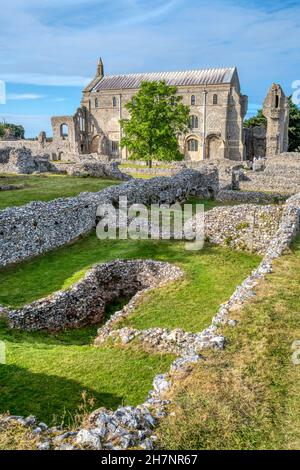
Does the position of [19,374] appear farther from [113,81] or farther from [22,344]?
[113,81]

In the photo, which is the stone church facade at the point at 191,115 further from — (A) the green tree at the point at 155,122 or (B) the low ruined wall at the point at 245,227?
(B) the low ruined wall at the point at 245,227

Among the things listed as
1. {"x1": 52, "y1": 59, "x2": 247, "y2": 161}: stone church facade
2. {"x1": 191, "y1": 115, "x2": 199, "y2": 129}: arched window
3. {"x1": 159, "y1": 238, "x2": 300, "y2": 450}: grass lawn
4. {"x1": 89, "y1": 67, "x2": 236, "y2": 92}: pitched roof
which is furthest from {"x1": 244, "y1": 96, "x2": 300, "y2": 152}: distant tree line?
{"x1": 159, "y1": 238, "x2": 300, "y2": 450}: grass lawn

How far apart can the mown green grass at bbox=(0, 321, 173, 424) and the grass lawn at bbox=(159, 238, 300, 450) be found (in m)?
1.98

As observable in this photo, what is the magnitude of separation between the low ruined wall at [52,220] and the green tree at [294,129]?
67171 millimetres

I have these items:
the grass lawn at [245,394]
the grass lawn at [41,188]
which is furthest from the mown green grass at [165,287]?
the grass lawn at [41,188]

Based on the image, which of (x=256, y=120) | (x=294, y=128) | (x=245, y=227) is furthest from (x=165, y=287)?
(x=256, y=120)

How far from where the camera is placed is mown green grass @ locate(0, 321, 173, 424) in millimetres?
8406

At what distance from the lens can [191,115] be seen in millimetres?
79125

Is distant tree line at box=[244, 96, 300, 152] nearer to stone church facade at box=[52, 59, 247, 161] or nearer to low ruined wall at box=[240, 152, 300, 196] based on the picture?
stone church facade at box=[52, 59, 247, 161]

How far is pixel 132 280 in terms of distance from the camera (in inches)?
653

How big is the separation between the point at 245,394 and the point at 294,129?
283 ft

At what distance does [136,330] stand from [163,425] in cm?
508

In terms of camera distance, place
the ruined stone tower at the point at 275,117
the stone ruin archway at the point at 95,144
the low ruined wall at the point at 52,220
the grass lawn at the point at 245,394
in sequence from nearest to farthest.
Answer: the grass lawn at the point at 245,394, the low ruined wall at the point at 52,220, the ruined stone tower at the point at 275,117, the stone ruin archway at the point at 95,144

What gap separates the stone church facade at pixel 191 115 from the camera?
76000mm
